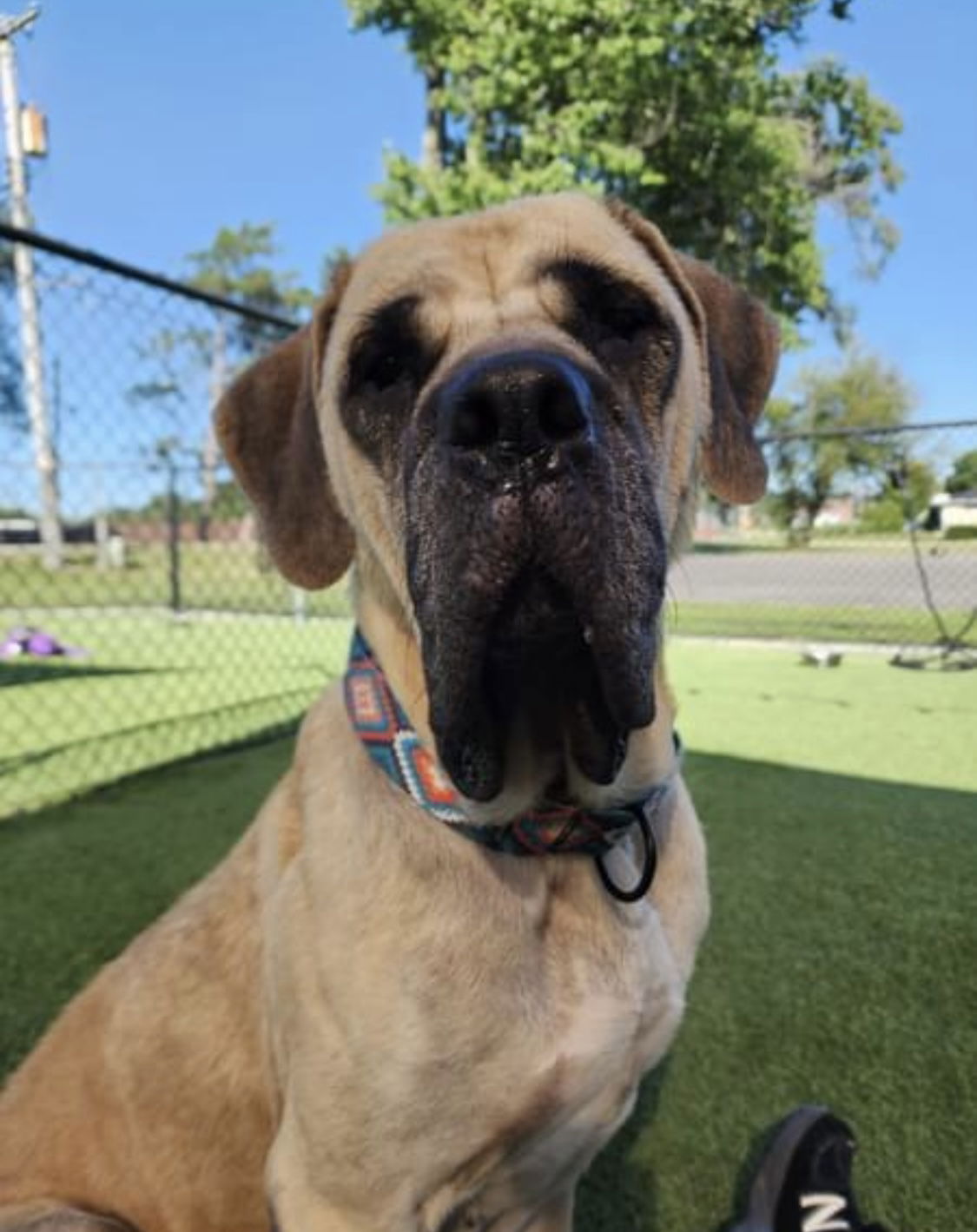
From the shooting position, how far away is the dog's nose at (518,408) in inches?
42.8

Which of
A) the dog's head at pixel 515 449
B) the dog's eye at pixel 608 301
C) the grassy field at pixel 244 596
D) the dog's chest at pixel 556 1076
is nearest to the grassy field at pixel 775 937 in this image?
the dog's chest at pixel 556 1076

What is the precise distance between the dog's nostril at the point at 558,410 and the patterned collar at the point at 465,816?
1.76 ft

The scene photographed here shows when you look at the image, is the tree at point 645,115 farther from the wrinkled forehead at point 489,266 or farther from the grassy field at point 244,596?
the wrinkled forehead at point 489,266

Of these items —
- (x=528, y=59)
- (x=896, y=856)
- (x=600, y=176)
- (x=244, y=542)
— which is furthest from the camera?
(x=600, y=176)

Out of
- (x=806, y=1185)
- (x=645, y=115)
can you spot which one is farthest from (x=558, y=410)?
(x=645, y=115)

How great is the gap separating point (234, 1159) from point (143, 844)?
2.44 meters

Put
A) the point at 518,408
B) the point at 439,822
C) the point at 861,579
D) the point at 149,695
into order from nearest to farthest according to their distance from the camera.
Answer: the point at 518,408, the point at 439,822, the point at 149,695, the point at 861,579

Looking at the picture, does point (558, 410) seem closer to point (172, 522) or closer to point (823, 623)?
point (172, 522)

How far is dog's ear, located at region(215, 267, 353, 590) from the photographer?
1706 mm

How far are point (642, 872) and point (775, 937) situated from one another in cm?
153

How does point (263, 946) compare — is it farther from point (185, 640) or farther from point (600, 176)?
point (600, 176)

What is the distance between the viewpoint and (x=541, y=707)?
1.39m

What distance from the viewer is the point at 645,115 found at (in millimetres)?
14367

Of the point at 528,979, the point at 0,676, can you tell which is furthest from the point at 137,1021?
the point at 0,676
